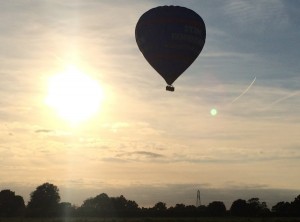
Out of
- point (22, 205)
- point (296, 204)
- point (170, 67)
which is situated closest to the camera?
point (170, 67)

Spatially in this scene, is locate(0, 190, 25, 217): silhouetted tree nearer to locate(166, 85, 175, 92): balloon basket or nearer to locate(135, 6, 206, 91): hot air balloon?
locate(135, 6, 206, 91): hot air balloon

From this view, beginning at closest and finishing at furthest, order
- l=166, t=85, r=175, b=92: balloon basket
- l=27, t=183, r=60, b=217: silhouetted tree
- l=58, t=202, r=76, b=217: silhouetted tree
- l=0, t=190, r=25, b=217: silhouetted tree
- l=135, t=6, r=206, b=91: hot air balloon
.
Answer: l=166, t=85, r=175, b=92: balloon basket < l=135, t=6, r=206, b=91: hot air balloon < l=58, t=202, r=76, b=217: silhouetted tree < l=0, t=190, r=25, b=217: silhouetted tree < l=27, t=183, r=60, b=217: silhouetted tree

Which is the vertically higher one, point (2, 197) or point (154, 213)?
point (2, 197)

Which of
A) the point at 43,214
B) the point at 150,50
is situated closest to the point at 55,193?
the point at 43,214

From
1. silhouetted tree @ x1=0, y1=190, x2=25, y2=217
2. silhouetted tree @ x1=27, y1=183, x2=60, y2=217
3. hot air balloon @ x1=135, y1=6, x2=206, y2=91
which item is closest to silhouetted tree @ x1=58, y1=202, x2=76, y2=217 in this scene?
silhouetted tree @ x1=27, y1=183, x2=60, y2=217

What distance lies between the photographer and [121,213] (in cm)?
8788

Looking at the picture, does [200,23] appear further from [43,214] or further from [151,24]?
[43,214]

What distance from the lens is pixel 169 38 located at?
49.2 m

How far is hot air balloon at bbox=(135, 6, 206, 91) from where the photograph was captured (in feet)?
162

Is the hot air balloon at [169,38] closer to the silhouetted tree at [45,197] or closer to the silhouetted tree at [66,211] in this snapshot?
the silhouetted tree at [66,211]

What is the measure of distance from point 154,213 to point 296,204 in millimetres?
51153

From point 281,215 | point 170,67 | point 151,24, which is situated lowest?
point 281,215

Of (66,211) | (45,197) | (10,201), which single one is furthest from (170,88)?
(45,197)

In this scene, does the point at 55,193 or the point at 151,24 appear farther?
the point at 55,193
